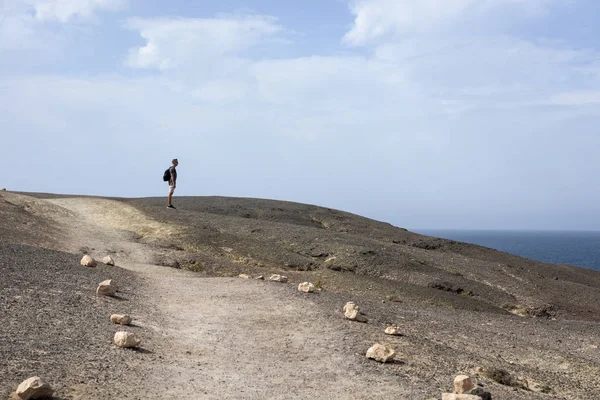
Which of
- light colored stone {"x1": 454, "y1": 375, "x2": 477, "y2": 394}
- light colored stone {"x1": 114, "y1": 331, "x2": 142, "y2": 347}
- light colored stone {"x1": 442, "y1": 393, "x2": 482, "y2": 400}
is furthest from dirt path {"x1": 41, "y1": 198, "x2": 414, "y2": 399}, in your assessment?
light colored stone {"x1": 442, "y1": 393, "x2": 482, "y2": 400}

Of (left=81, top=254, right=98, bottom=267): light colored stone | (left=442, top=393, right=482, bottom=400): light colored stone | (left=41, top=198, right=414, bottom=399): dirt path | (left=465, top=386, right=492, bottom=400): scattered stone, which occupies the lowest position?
(left=41, top=198, right=414, bottom=399): dirt path

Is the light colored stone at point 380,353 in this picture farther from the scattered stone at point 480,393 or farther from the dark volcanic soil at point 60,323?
the dark volcanic soil at point 60,323

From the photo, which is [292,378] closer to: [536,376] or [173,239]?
[536,376]

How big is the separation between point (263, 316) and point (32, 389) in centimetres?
673

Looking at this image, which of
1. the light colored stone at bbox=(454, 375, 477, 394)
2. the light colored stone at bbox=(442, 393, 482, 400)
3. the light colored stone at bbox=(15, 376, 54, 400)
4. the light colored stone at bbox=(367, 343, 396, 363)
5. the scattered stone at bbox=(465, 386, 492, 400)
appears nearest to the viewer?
the light colored stone at bbox=(15, 376, 54, 400)

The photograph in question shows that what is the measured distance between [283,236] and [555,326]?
12576mm

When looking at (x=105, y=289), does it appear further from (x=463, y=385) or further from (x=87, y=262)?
(x=463, y=385)

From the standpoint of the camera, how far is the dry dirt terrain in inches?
347

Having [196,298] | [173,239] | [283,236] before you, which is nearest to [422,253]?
[283,236]

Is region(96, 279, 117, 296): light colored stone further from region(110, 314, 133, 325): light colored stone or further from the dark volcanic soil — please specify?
region(110, 314, 133, 325): light colored stone

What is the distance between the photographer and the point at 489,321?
18.0 m

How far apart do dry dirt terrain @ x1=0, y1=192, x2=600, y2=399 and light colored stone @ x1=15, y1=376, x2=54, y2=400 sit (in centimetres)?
38

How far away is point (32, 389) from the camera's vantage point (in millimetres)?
6730

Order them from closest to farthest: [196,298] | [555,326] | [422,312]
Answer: [196,298]
[422,312]
[555,326]
